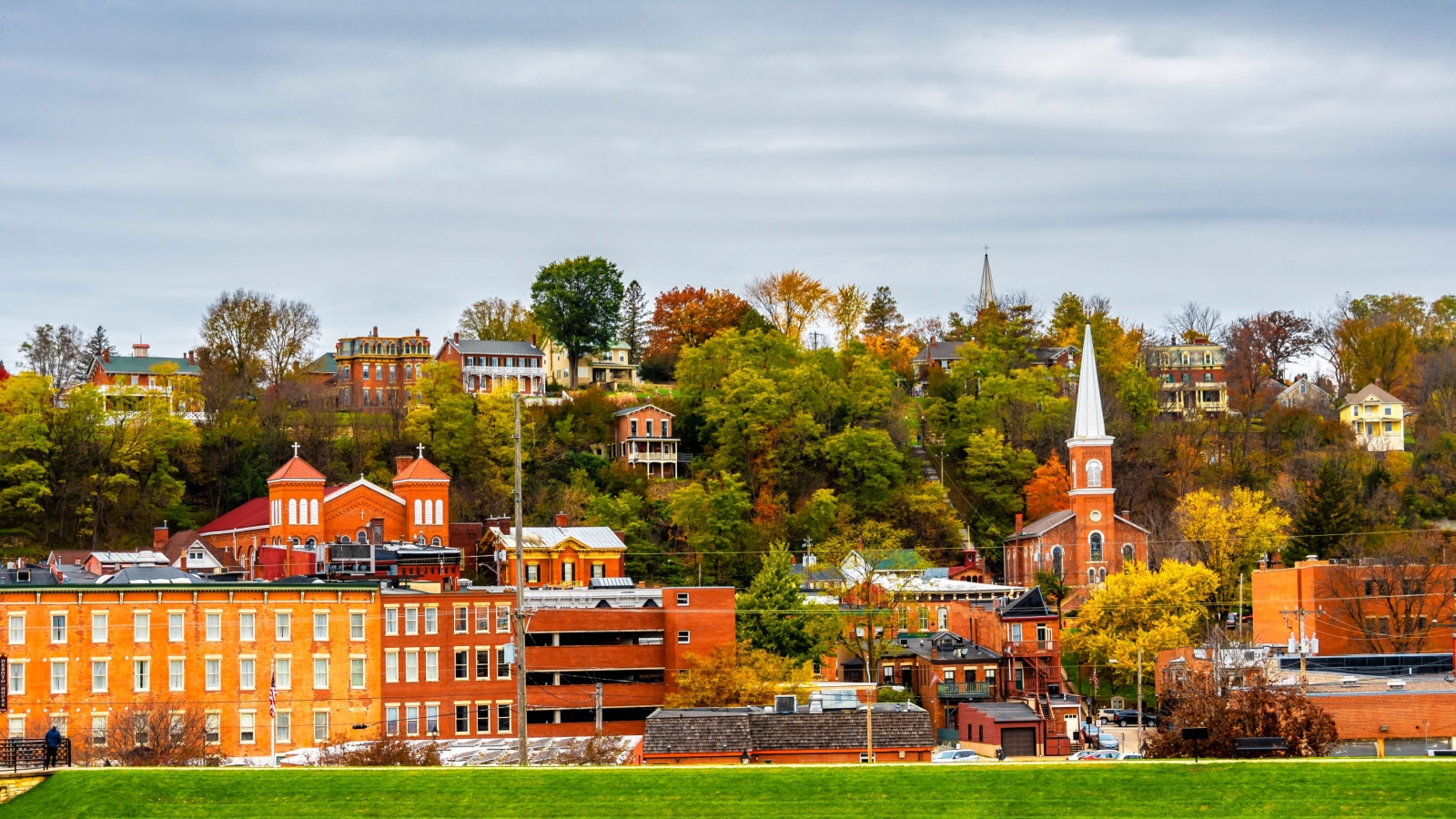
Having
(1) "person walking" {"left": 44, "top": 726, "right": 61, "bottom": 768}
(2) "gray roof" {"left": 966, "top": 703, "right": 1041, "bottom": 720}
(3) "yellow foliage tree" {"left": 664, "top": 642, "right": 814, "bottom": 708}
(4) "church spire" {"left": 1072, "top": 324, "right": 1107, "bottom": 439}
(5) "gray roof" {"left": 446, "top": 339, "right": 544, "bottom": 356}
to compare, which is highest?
(5) "gray roof" {"left": 446, "top": 339, "right": 544, "bottom": 356}

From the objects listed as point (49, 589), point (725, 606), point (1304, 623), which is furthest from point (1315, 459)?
point (49, 589)

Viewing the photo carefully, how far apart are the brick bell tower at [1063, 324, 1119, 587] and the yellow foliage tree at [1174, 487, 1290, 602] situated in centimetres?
569

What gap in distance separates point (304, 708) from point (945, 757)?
88.3 feet

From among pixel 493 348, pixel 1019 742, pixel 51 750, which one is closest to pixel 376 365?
pixel 493 348

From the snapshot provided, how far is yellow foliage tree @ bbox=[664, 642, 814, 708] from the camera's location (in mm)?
77875

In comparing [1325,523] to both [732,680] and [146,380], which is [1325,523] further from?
[146,380]

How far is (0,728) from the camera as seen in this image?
237 ft

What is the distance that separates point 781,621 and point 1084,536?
105ft

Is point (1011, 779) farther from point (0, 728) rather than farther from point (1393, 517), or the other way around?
point (1393, 517)

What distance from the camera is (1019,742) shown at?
74.5 m

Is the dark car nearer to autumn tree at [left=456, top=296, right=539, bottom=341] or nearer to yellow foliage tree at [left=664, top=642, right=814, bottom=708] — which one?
yellow foliage tree at [left=664, top=642, right=814, bottom=708]

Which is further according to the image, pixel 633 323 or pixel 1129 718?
pixel 633 323

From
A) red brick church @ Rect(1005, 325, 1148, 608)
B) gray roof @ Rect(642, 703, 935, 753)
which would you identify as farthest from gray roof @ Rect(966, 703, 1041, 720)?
red brick church @ Rect(1005, 325, 1148, 608)

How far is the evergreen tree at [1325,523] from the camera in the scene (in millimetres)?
104875
